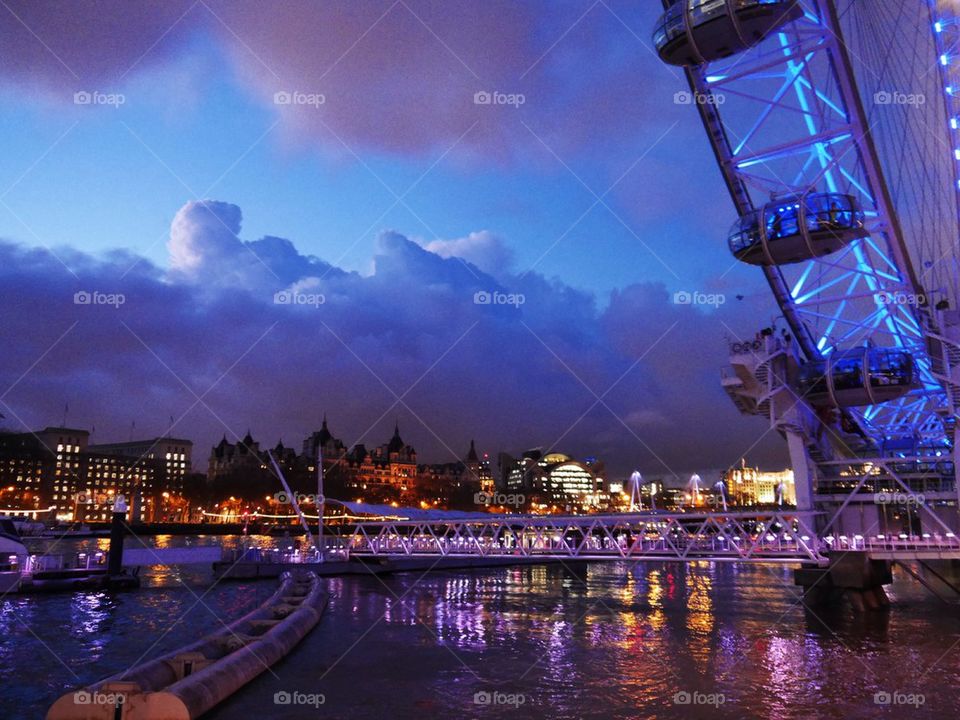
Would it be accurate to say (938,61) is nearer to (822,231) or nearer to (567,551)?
(822,231)

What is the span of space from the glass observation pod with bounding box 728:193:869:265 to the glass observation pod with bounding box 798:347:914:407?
25.9ft

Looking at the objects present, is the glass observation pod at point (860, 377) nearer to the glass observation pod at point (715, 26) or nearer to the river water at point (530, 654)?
the river water at point (530, 654)

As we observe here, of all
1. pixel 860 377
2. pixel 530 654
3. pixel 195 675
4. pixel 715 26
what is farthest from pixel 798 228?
pixel 195 675

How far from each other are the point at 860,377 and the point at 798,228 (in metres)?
10.2

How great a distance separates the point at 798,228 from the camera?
36281mm

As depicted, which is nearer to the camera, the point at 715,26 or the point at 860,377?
the point at 715,26

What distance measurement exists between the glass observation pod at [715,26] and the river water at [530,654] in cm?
2193

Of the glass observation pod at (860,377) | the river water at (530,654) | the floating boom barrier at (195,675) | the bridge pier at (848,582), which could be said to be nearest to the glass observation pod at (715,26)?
the glass observation pod at (860,377)

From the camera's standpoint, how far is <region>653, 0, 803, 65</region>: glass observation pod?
29359mm

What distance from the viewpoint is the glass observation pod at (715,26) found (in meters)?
29.4

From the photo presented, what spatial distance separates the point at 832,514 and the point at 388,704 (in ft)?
113

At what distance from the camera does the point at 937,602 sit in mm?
42000

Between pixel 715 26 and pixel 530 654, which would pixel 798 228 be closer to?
pixel 715 26

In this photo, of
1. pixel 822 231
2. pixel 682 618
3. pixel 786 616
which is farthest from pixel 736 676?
pixel 822 231
